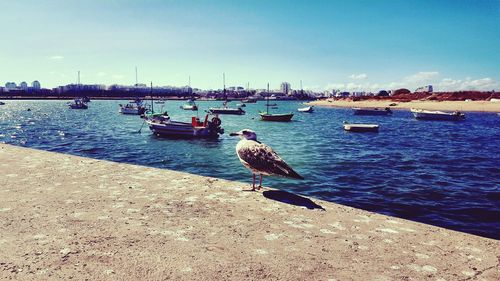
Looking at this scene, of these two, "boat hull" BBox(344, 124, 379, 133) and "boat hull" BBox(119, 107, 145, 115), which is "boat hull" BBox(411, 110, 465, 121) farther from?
"boat hull" BBox(119, 107, 145, 115)

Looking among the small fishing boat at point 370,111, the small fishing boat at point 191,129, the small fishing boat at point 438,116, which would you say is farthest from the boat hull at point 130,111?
the small fishing boat at point 438,116

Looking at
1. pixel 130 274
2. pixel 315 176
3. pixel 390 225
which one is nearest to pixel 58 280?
pixel 130 274

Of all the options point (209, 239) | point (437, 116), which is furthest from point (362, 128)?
point (209, 239)

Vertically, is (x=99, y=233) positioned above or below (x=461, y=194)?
above

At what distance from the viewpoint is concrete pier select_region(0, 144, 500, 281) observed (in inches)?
179

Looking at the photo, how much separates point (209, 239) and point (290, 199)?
3.17 m

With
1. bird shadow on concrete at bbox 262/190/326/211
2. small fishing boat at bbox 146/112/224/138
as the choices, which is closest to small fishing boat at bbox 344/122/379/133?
small fishing boat at bbox 146/112/224/138

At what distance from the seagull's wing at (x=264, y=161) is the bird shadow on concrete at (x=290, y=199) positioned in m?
0.52

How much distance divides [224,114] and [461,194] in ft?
264

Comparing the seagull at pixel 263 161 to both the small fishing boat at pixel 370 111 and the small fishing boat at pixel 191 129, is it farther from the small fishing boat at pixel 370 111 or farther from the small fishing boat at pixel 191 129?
the small fishing boat at pixel 370 111

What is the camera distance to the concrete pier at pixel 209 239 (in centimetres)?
454

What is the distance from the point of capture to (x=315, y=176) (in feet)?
57.8

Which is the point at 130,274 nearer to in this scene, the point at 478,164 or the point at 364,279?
the point at 364,279

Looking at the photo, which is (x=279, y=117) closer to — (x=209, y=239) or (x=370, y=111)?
(x=370, y=111)
